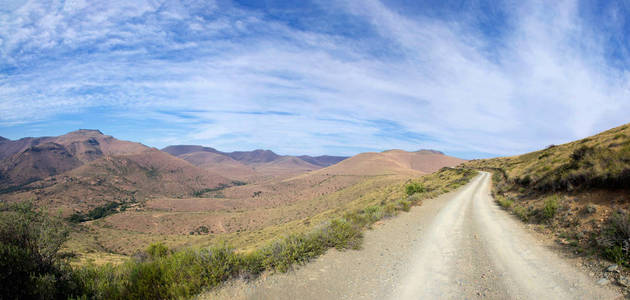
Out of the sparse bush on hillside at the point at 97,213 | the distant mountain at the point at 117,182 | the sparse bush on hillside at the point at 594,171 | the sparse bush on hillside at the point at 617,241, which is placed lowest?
the sparse bush on hillside at the point at 97,213

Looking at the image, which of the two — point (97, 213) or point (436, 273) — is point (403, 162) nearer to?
point (97, 213)

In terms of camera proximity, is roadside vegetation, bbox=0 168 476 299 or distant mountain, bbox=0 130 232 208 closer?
roadside vegetation, bbox=0 168 476 299

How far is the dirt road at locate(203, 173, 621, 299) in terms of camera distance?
15.4ft

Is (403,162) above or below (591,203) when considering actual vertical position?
above

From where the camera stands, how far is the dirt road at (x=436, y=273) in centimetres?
469

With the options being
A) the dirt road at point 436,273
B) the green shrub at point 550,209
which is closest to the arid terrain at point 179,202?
→ the dirt road at point 436,273

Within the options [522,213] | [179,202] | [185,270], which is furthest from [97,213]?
[522,213]

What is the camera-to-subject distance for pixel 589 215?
7.82 meters

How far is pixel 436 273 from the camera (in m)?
5.65

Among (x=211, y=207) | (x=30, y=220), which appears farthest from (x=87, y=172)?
(x=30, y=220)

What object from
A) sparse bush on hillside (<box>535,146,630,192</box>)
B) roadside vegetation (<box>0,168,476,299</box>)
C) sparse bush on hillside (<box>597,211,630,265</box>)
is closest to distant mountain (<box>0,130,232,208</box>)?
roadside vegetation (<box>0,168,476,299</box>)

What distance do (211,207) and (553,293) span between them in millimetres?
110446

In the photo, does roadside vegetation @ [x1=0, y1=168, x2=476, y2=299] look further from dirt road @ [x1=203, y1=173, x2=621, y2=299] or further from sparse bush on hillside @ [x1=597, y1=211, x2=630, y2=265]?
sparse bush on hillside @ [x1=597, y1=211, x2=630, y2=265]

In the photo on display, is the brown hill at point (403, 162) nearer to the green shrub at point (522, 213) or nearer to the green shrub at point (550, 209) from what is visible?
the green shrub at point (522, 213)
